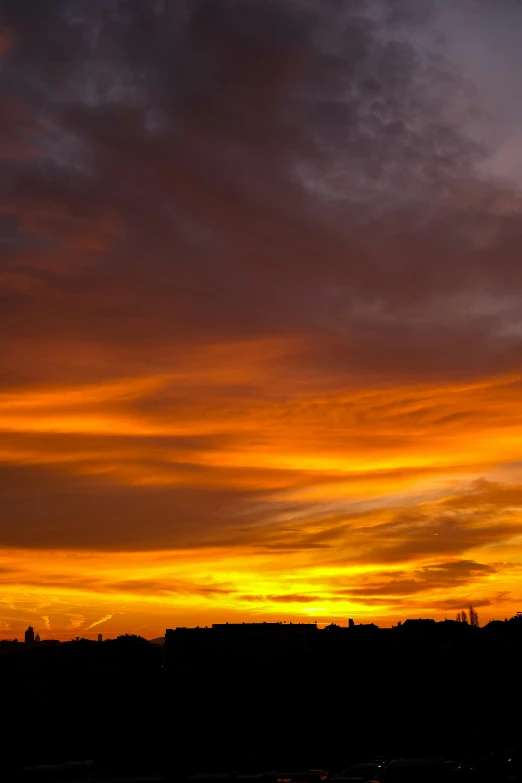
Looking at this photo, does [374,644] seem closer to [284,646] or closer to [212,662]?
[284,646]

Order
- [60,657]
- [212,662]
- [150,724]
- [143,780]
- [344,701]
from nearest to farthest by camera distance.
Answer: [143,780] < [150,724] < [344,701] < [60,657] < [212,662]

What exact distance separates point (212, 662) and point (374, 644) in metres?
24.6

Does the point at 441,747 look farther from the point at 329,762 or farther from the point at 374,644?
the point at 374,644

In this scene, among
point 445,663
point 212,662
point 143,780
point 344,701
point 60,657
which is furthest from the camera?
point 212,662

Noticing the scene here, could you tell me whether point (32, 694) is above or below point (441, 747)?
above

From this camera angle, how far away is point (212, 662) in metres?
138

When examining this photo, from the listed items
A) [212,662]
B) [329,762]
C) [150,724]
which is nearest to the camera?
[329,762]

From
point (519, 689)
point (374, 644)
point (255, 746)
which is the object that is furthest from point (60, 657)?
point (519, 689)

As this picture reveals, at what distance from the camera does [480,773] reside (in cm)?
5344

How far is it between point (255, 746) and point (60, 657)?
184ft

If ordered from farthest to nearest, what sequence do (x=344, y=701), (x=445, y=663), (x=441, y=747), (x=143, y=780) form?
1. (x=445, y=663)
2. (x=344, y=701)
3. (x=441, y=747)
4. (x=143, y=780)

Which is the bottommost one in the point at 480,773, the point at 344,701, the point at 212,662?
the point at 480,773

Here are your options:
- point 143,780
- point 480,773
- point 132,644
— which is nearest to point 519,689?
point 480,773

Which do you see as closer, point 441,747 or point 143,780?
point 143,780
